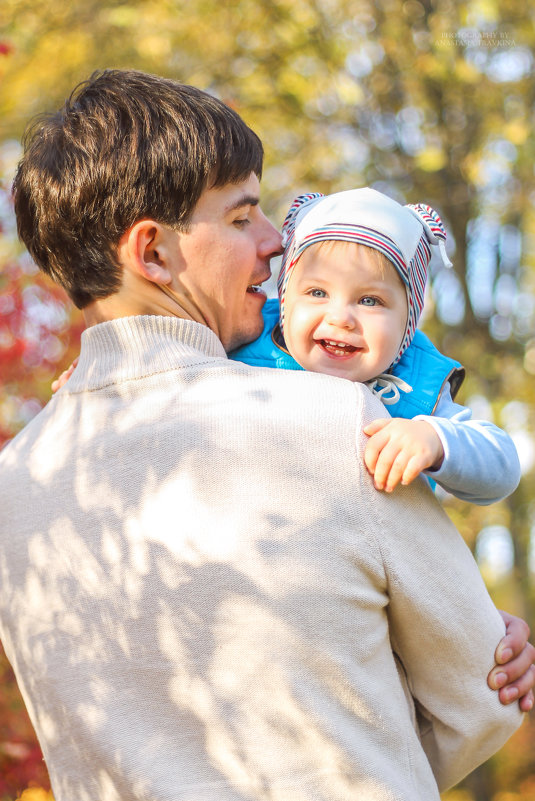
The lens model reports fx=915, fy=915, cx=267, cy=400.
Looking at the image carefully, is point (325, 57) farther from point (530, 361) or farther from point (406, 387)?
point (406, 387)

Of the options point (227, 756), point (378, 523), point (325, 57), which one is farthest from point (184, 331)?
point (325, 57)

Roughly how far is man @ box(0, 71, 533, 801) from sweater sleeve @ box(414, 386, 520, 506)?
88 millimetres

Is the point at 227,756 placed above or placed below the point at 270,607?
below

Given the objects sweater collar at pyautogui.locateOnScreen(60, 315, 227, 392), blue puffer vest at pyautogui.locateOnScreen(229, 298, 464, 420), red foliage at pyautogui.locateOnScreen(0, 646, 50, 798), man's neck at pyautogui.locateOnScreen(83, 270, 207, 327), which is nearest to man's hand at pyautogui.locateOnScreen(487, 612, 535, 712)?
blue puffer vest at pyautogui.locateOnScreen(229, 298, 464, 420)

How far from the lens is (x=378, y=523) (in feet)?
5.26

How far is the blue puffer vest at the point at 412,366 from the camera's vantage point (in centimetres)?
209

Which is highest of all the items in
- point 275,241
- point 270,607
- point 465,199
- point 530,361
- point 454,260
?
point 275,241

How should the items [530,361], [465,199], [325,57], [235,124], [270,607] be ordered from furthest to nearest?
1. [530,361]
2. [465,199]
3. [325,57]
4. [235,124]
5. [270,607]

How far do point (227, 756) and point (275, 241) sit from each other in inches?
46.8

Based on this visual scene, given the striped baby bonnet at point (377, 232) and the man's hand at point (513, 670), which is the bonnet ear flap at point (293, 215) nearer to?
the striped baby bonnet at point (377, 232)

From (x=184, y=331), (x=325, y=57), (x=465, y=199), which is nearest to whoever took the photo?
(x=184, y=331)

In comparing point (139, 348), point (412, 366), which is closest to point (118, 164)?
point (139, 348)

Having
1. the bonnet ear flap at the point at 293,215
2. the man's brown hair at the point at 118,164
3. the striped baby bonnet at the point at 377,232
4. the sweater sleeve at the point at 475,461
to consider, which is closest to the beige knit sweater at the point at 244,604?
the sweater sleeve at the point at 475,461

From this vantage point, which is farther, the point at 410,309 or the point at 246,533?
the point at 410,309
